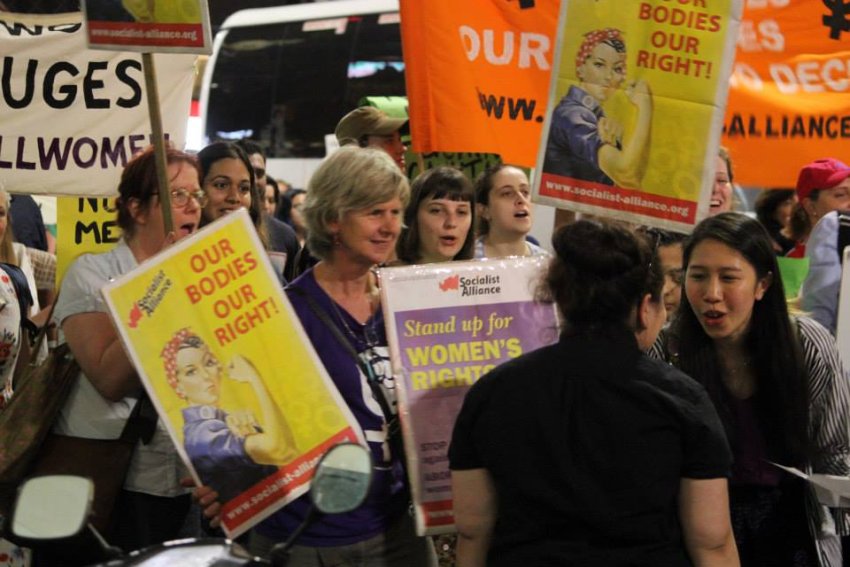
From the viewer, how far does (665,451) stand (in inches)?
122

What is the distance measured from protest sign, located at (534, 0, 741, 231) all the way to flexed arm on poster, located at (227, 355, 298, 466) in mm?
1747

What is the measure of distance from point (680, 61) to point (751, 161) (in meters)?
1.95

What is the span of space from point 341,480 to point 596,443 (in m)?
0.63

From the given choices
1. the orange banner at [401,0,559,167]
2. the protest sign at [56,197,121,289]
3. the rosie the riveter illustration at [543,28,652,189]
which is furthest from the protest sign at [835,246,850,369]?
the protest sign at [56,197,121,289]

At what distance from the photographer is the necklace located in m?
3.82

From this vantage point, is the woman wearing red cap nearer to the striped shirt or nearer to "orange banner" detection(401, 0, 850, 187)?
"orange banner" detection(401, 0, 850, 187)

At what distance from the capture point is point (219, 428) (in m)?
3.50

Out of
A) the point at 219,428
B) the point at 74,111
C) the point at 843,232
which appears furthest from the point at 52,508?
the point at 74,111

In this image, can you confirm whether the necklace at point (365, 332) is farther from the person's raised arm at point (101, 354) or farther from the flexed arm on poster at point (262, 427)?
the person's raised arm at point (101, 354)

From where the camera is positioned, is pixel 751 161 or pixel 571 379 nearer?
pixel 571 379

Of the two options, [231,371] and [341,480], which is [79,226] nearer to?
[231,371]

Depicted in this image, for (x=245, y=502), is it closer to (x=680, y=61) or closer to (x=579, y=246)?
(x=579, y=246)

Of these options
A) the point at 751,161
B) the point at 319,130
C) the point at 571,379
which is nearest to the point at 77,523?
the point at 571,379

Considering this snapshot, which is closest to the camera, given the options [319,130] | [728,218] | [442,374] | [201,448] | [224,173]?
[201,448]
